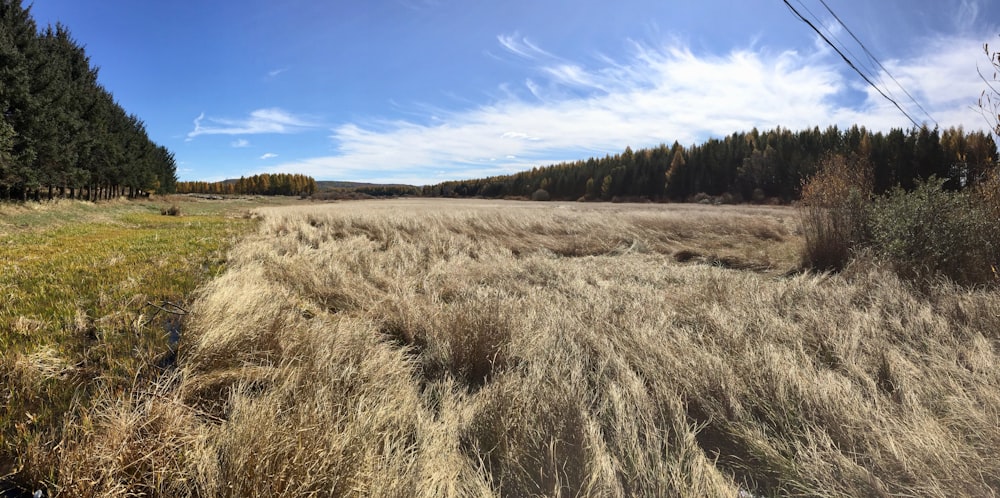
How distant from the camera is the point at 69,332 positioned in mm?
3039

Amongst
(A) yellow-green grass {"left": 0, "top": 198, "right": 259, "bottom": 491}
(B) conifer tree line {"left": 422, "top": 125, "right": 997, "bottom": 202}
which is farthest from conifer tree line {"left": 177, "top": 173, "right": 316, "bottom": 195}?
(A) yellow-green grass {"left": 0, "top": 198, "right": 259, "bottom": 491}

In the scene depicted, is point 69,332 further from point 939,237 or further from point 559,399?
point 939,237

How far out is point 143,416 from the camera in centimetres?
186

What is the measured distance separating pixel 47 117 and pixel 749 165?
192ft

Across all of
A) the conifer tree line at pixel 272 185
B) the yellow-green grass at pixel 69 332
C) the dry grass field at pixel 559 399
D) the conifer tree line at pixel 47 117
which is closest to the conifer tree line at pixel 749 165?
the dry grass field at pixel 559 399

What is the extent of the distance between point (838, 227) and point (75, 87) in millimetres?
40069

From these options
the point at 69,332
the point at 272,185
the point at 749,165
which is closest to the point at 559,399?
the point at 69,332

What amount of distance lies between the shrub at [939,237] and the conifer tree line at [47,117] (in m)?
25.9

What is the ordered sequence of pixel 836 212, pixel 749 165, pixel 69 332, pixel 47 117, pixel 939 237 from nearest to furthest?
pixel 69 332
pixel 939 237
pixel 836 212
pixel 47 117
pixel 749 165

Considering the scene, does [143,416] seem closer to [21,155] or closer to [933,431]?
[933,431]

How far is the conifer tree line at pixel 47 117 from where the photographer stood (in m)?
17.1

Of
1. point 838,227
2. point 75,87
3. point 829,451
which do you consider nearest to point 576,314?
point 829,451

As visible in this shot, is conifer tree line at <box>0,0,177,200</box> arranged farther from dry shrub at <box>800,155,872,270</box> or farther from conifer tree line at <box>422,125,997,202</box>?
conifer tree line at <box>422,125,997,202</box>

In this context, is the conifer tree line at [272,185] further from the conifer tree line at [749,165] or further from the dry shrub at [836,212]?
the dry shrub at [836,212]
